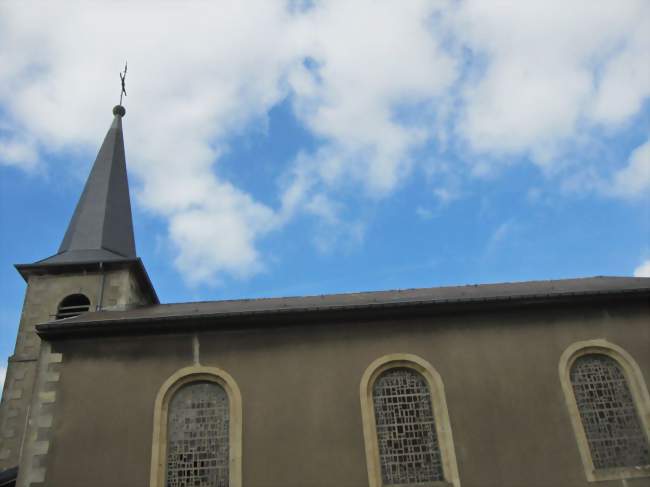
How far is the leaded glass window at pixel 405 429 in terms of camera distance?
8648 mm

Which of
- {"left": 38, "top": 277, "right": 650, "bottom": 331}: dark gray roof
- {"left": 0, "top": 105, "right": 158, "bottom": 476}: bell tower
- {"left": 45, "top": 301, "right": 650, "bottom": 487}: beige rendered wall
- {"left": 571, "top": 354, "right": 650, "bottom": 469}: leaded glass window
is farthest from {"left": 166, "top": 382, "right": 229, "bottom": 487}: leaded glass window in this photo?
{"left": 571, "top": 354, "right": 650, "bottom": 469}: leaded glass window

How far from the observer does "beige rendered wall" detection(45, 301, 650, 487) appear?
853 centimetres

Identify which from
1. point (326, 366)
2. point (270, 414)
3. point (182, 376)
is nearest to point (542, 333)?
point (326, 366)

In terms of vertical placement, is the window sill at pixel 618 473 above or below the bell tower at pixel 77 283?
below

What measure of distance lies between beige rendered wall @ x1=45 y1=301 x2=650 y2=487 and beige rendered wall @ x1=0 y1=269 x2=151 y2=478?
11.5 feet

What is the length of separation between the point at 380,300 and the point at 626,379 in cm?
409

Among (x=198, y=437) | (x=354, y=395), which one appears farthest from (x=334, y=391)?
(x=198, y=437)

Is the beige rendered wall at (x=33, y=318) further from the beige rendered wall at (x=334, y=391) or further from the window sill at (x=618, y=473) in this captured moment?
the window sill at (x=618, y=473)

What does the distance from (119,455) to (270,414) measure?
89.6 inches

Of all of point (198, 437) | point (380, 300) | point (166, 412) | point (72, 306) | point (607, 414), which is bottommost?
point (607, 414)

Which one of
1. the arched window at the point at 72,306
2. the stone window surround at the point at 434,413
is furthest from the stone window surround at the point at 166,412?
the arched window at the point at 72,306

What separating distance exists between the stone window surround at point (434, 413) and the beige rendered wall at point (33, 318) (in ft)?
22.0

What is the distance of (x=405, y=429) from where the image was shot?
895cm

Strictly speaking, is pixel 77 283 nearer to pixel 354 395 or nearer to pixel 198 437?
pixel 198 437
